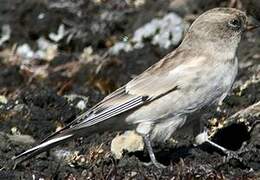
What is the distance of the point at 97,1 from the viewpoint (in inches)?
552

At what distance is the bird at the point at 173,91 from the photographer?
839cm

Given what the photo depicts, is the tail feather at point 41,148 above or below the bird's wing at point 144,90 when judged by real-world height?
below

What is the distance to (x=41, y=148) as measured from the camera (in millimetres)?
8336

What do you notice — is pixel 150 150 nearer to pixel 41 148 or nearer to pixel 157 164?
pixel 157 164

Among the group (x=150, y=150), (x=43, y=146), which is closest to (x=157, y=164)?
(x=150, y=150)

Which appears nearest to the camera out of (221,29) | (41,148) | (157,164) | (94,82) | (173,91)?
(157,164)

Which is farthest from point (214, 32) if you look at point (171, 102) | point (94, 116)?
point (94, 116)

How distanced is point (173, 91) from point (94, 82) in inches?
134

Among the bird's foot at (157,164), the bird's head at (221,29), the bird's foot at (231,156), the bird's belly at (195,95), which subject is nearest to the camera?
the bird's foot at (157,164)

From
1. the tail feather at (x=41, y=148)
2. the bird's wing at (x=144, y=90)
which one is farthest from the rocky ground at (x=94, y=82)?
the bird's wing at (x=144, y=90)

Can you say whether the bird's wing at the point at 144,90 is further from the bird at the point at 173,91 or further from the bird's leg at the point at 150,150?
the bird's leg at the point at 150,150

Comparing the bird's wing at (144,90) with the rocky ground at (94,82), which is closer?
the rocky ground at (94,82)

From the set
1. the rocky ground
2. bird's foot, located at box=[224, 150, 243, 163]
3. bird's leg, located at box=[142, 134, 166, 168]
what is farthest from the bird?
bird's foot, located at box=[224, 150, 243, 163]

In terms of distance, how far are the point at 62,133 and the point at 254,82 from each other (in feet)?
9.21
